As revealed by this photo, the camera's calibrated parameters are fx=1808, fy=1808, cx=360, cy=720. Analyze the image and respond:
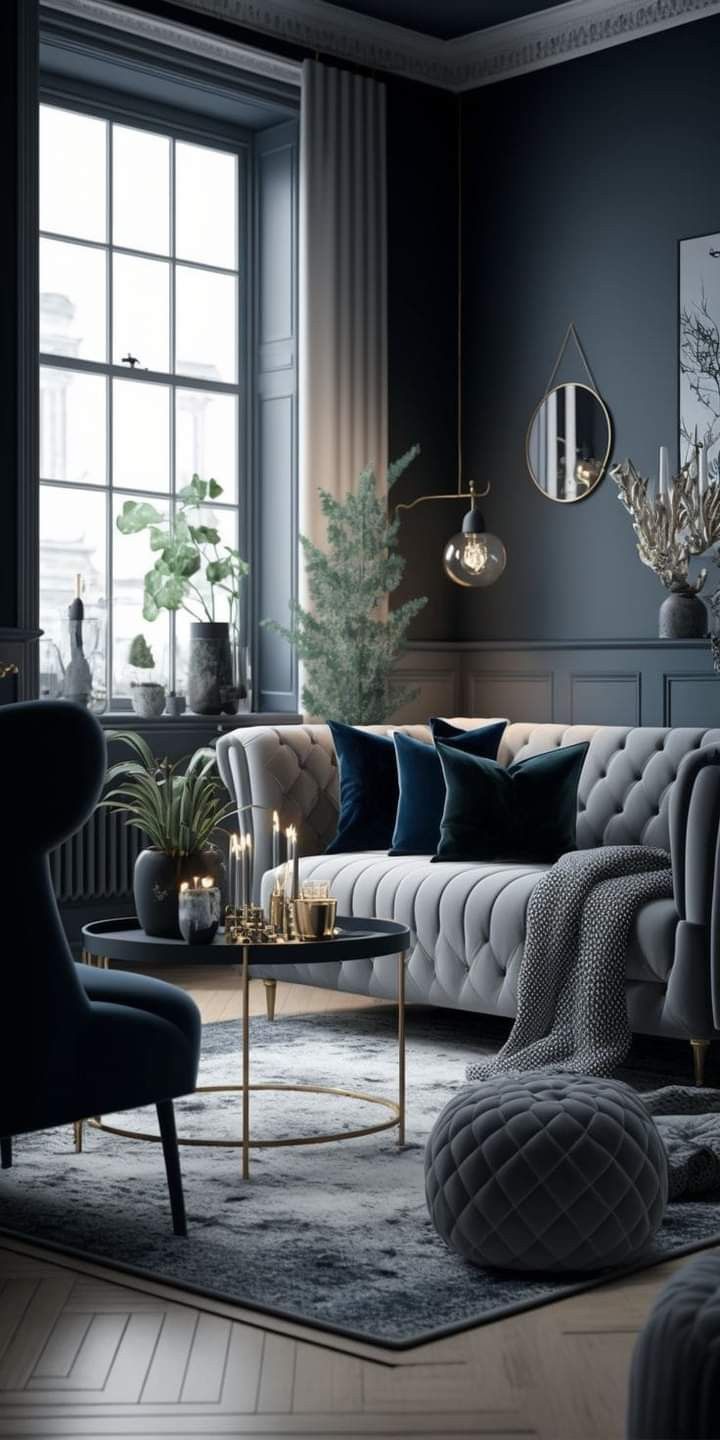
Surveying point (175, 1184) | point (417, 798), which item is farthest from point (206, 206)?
point (175, 1184)

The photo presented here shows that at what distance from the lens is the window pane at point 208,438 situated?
273 inches

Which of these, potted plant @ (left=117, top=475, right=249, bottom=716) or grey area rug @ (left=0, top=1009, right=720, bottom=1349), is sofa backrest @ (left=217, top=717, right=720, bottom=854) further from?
potted plant @ (left=117, top=475, right=249, bottom=716)

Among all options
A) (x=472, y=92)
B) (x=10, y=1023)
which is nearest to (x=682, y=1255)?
(x=10, y=1023)

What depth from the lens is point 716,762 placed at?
13.5 ft

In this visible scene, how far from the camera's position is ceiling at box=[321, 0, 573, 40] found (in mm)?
6828

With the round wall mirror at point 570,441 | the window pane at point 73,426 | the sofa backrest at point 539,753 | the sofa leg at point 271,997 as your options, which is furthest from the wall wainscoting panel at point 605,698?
the sofa leg at point 271,997

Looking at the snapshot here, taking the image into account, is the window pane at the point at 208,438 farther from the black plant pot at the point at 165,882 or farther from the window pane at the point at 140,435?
the black plant pot at the point at 165,882

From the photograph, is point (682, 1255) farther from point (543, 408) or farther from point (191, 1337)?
point (543, 408)

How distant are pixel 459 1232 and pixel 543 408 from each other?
4.68m

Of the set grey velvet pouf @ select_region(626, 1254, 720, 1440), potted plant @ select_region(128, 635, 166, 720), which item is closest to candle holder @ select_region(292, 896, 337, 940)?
grey velvet pouf @ select_region(626, 1254, 720, 1440)

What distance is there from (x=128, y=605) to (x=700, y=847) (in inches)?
124

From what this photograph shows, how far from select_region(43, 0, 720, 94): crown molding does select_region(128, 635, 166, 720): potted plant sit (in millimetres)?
2146

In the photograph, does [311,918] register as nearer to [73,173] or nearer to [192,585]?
[192,585]

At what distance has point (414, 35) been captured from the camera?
23.5 feet
